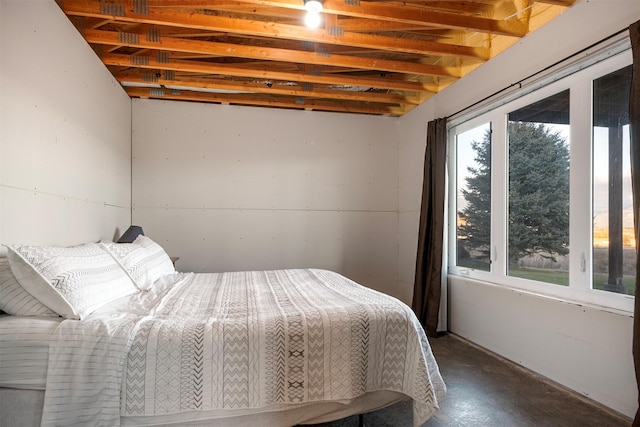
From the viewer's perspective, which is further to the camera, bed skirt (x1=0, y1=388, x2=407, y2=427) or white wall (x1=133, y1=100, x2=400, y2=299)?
white wall (x1=133, y1=100, x2=400, y2=299)

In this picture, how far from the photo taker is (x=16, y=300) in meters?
1.36

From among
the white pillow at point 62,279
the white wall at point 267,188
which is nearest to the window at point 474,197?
the white wall at point 267,188

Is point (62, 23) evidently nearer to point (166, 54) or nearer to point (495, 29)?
point (166, 54)

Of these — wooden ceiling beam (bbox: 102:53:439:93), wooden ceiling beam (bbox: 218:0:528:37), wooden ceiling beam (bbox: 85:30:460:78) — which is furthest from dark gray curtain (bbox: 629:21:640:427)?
wooden ceiling beam (bbox: 102:53:439:93)

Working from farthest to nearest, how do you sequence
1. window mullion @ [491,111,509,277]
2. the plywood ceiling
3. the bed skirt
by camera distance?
window mullion @ [491,111,509,277] → the plywood ceiling → the bed skirt

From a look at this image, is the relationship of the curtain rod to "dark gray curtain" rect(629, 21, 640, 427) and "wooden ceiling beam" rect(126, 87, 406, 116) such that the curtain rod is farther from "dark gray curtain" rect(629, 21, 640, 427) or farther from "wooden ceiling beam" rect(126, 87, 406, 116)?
"wooden ceiling beam" rect(126, 87, 406, 116)

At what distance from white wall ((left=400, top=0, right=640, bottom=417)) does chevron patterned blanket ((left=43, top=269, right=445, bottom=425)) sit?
3.76ft

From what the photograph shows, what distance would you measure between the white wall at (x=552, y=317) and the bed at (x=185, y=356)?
1.15m

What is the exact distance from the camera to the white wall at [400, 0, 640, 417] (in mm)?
1781

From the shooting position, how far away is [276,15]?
241cm

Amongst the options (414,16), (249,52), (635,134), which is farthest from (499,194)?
(249,52)

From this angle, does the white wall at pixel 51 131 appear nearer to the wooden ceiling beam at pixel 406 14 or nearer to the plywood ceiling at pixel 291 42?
the plywood ceiling at pixel 291 42

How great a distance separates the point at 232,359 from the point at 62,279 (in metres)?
0.87

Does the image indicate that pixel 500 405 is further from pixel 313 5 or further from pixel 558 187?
pixel 313 5
